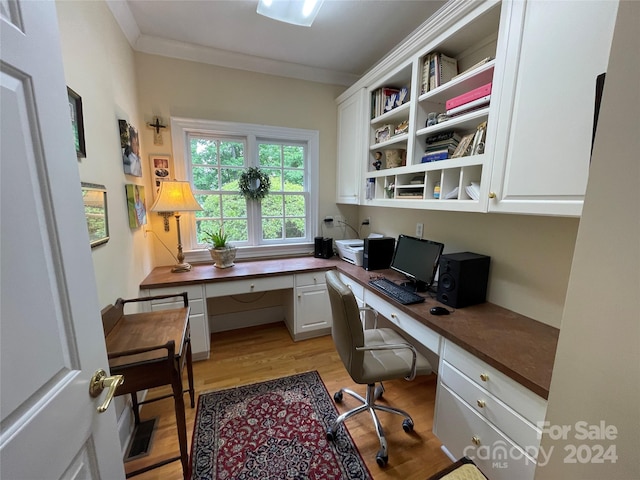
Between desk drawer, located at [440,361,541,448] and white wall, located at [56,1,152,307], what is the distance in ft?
6.15

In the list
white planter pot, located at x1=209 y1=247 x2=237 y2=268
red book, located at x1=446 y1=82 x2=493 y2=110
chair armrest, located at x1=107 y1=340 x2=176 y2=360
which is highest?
red book, located at x1=446 y1=82 x2=493 y2=110

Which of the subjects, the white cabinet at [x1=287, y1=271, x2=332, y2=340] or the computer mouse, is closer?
the computer mouse

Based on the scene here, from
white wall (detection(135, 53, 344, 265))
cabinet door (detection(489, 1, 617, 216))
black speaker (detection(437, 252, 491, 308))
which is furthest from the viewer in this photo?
white wall (detection(135, 53, 344, 265))

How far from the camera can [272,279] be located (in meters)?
2.40

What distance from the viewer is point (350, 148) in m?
2.70

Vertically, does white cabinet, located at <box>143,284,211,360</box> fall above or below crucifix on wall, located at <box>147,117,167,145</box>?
below

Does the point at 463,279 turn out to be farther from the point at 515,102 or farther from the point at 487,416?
the point at 515,102

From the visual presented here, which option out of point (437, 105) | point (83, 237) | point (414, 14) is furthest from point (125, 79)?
point (437, 105)

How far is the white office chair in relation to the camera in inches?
53.5

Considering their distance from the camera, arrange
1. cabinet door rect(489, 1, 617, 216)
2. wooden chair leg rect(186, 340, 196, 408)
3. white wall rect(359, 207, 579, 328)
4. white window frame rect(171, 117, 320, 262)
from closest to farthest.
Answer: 1. cabinet door rect(489, 1, 617, 216)
2. white wall rect(359, 207, 579, 328)
3. wooden chair leg rect(186, 340, 196, 408)
4. white window frame rect(171, 117, 320, 262)

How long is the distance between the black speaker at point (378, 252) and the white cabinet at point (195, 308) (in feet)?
4.84

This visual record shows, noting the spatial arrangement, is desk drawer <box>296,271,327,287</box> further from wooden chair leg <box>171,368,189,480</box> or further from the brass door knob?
the brass door knob

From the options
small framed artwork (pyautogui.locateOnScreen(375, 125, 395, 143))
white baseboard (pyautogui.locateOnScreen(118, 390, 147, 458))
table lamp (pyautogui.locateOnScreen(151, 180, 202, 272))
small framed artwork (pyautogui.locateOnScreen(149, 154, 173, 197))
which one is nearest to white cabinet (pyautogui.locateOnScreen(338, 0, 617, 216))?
small framed artwork (pyautogui.locateOnScreen(375, 125, 395, 143))

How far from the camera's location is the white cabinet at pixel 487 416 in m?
1.00
